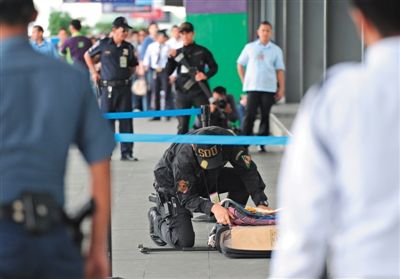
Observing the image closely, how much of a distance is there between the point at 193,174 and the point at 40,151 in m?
4.91

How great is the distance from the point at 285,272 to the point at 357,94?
516mm

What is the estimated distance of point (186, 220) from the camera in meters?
8.69

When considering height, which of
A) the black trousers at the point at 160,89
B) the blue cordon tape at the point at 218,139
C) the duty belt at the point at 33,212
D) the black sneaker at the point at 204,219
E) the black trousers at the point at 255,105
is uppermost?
the duty belt at the point at 33,212

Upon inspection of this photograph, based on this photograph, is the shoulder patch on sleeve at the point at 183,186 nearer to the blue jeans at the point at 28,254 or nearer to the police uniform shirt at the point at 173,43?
the blue jeans at the point at 28,254

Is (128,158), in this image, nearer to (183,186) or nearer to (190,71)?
(190,71)

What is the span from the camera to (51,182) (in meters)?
3.63

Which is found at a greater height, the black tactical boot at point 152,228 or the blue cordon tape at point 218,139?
the blue cordon tape at point 218,139

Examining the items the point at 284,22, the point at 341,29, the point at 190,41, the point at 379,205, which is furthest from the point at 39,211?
the point at 284,22

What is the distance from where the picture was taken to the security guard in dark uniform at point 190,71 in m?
15.7

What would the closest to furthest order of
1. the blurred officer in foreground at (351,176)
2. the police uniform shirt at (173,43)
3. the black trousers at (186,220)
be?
the blurred officer in foreground at (351,176) → the black trousers at (186,220) → the police uniform shirt at (173,43)

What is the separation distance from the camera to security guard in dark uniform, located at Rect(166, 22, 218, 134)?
619 inches

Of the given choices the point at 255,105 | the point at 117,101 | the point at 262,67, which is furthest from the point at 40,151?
the point at 255,105

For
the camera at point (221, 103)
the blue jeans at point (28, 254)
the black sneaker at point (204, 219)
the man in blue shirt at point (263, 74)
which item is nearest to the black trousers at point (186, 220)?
the black sneaker at point (204, 219)

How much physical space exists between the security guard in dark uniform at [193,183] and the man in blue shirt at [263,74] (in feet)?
22.2
